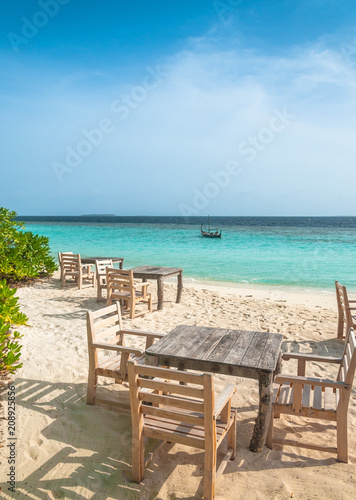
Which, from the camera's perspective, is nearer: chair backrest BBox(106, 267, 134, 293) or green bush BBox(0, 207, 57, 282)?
→ chair backrest BBox(106, 267, 134, 293)

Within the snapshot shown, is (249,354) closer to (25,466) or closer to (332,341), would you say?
(25,466)

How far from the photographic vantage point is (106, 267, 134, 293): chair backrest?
7188 mm

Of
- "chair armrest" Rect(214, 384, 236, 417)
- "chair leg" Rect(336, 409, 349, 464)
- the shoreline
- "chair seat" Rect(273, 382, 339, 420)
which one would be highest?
"chair armrest" Rect(214, 384, 236, 417)

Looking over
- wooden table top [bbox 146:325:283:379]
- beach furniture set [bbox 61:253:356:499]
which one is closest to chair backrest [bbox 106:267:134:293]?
beach furniture set [bbox 61:253:356:499]

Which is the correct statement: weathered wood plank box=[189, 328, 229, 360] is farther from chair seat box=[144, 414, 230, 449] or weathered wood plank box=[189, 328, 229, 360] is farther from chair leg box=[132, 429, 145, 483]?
chair leg box=[132, 429, 145, 483]

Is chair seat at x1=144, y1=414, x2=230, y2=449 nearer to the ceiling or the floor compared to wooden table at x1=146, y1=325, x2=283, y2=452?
nearer to the floor

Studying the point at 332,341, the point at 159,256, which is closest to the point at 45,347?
the point at 332,341

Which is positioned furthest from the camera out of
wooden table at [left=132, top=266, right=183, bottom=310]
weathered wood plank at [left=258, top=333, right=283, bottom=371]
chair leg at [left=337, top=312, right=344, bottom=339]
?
wooden table at [left=132, top=266, right=183, bottom=310]

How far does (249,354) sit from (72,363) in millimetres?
2643

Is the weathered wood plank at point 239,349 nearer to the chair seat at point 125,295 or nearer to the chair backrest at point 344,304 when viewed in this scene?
the chair backrest at point 344,304

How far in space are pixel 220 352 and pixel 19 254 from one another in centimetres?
856

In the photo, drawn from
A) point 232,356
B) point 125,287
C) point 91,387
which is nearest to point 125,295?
point 125,287

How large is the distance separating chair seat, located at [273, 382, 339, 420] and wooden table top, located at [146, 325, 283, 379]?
41cm

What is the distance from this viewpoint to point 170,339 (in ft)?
11.5
